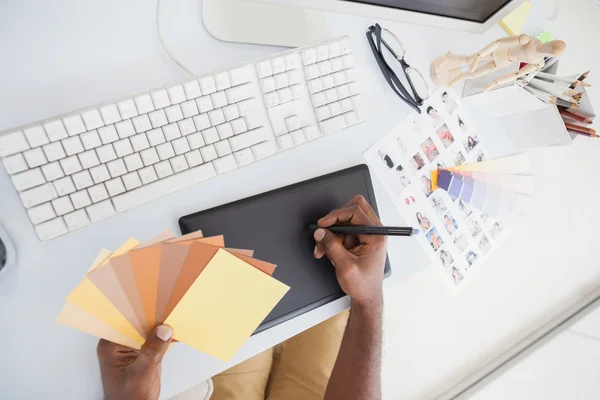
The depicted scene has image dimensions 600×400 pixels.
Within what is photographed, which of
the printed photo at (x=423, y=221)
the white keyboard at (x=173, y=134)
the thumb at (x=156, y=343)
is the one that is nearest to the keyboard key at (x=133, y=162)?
the white keyboard at (x=173, y=134)

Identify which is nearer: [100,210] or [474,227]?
[100,210]

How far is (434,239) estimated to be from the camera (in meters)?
0.89

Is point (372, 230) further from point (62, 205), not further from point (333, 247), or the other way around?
point (62, 205)

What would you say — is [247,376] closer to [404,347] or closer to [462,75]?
[404,347]

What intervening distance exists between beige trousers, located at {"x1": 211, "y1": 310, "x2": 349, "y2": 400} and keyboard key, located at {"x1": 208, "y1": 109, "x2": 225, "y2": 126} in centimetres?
56

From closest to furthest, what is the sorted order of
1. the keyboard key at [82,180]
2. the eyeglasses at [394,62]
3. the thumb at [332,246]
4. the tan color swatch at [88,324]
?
the tan color swatch at [88,324]
the keyboard key at [82,180]
the thumb at [332,246]
the eyeglasses at [394,62]

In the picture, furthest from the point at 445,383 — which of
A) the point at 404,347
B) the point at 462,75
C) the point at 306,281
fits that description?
the point at 462,75

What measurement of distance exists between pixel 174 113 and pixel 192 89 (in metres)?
0.04

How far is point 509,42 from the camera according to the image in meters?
0.76

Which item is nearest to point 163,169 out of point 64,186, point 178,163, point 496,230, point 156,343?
point 178,163

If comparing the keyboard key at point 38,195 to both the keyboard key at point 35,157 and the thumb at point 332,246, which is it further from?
the thumb at point 332,246

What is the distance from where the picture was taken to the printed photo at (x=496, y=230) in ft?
3.24

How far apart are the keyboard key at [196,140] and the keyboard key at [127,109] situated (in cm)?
8

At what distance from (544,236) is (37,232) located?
3.66 feet
